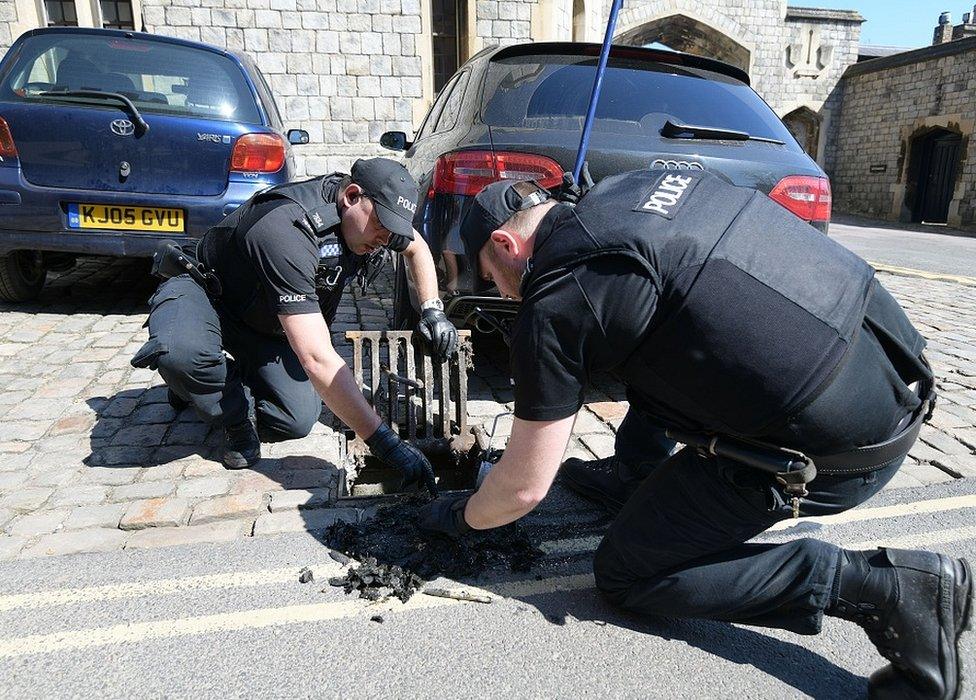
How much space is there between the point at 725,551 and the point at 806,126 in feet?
96.7

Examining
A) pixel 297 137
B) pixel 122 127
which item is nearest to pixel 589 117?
pixel 122 127

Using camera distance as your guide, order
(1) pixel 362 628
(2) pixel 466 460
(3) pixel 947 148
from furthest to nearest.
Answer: (3) pixel 947 148, (2) pixel 466 460, (1) pixel 362 628

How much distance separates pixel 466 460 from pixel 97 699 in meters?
1.77

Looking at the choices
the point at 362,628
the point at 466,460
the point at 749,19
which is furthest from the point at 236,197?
the point at 749,19

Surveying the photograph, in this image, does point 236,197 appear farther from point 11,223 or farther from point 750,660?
point 750,660

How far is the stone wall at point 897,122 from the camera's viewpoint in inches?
757

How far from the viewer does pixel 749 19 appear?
26.3 meters

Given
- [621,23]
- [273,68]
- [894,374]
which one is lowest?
[894,374]

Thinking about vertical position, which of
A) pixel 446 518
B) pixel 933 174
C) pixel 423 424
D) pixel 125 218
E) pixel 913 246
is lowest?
pixel 913 246

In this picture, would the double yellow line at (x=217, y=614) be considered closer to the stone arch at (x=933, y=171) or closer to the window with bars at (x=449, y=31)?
the window with bars at (x=449, y=31)

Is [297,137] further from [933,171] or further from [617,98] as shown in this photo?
[933,171]

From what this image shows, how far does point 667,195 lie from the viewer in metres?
1.73

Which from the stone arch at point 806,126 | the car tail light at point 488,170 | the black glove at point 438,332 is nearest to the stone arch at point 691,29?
the stone arch at point 806,126

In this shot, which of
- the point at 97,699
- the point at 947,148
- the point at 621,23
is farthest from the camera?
the point at 621,23
